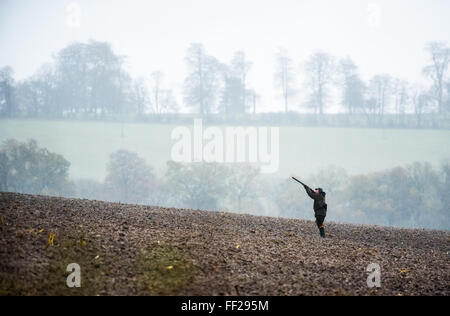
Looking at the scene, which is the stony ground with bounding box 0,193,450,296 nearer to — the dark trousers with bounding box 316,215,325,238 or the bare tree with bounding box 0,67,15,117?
the dark trousers with bounding box 316,215,325,238

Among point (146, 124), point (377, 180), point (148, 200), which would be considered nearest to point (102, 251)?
point (148, 200)

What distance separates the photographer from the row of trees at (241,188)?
160 ft

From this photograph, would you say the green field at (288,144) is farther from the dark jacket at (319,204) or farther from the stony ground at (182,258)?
the stony ground at (182,258)

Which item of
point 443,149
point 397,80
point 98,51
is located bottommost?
point 443,149

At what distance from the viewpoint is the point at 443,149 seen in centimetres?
6362

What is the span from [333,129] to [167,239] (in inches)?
2778

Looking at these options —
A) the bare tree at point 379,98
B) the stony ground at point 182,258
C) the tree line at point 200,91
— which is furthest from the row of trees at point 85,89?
the stony ground at point 182,258

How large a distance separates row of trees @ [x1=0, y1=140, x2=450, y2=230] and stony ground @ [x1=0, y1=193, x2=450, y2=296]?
35.8 m

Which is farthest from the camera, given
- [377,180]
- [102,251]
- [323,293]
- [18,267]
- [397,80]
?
[397,80]

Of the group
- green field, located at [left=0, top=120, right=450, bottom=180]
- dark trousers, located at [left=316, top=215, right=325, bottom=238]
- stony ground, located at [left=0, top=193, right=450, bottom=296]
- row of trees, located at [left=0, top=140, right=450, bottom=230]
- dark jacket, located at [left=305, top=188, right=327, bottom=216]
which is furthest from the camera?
green field, located at [left=0, top=120, right=450, bottom=180]

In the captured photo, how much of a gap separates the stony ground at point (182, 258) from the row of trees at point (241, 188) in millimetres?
35839

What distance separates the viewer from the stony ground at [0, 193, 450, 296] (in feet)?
24.6

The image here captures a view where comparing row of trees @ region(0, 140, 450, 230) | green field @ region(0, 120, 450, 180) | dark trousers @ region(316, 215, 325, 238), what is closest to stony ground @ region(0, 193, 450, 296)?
dark trousers @ region(316, 215, 325, 238)

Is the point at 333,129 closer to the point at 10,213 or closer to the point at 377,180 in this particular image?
the point at 377,180
